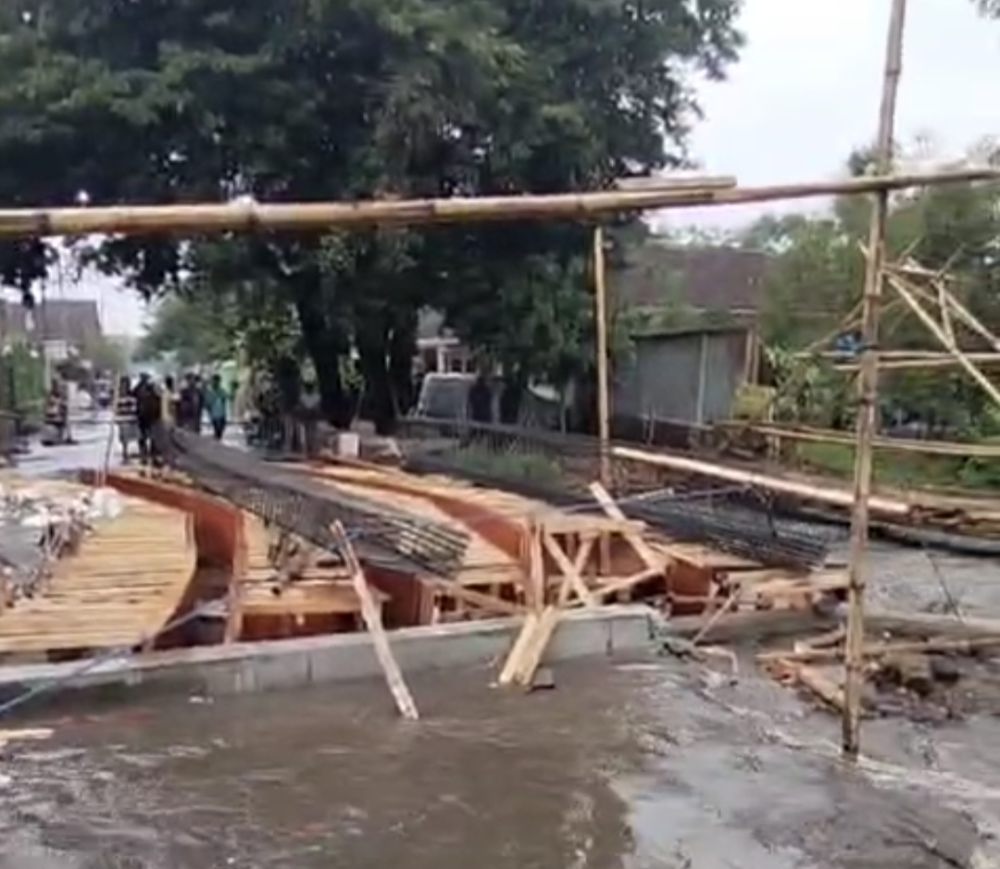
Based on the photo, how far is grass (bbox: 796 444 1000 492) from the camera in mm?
18906

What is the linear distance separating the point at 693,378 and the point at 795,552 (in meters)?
12.9

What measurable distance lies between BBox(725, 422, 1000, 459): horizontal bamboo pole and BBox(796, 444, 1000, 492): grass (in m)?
2.26

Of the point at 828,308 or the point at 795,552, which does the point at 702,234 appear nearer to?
the point at 828,308

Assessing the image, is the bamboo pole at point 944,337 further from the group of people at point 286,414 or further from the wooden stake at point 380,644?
the group of people at point 286,414

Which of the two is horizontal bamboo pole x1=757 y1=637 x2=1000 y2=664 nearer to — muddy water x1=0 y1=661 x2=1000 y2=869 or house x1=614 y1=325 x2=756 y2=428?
muddy water x1=0 y1=661 x2=1000 y2=869

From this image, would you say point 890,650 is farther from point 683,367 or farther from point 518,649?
point 683,367

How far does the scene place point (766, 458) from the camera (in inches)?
731

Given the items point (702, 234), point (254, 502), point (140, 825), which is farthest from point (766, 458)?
point (702, 234)

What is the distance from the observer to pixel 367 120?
866 inches

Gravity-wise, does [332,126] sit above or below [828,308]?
above

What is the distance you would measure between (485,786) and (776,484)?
483cm

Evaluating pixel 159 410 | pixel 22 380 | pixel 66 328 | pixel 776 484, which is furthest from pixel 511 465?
pixel 66 328

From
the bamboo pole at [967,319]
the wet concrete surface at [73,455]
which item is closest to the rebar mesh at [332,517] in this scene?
the bamboo pole at [967,319]

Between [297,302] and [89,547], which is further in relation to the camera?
[297,302]
